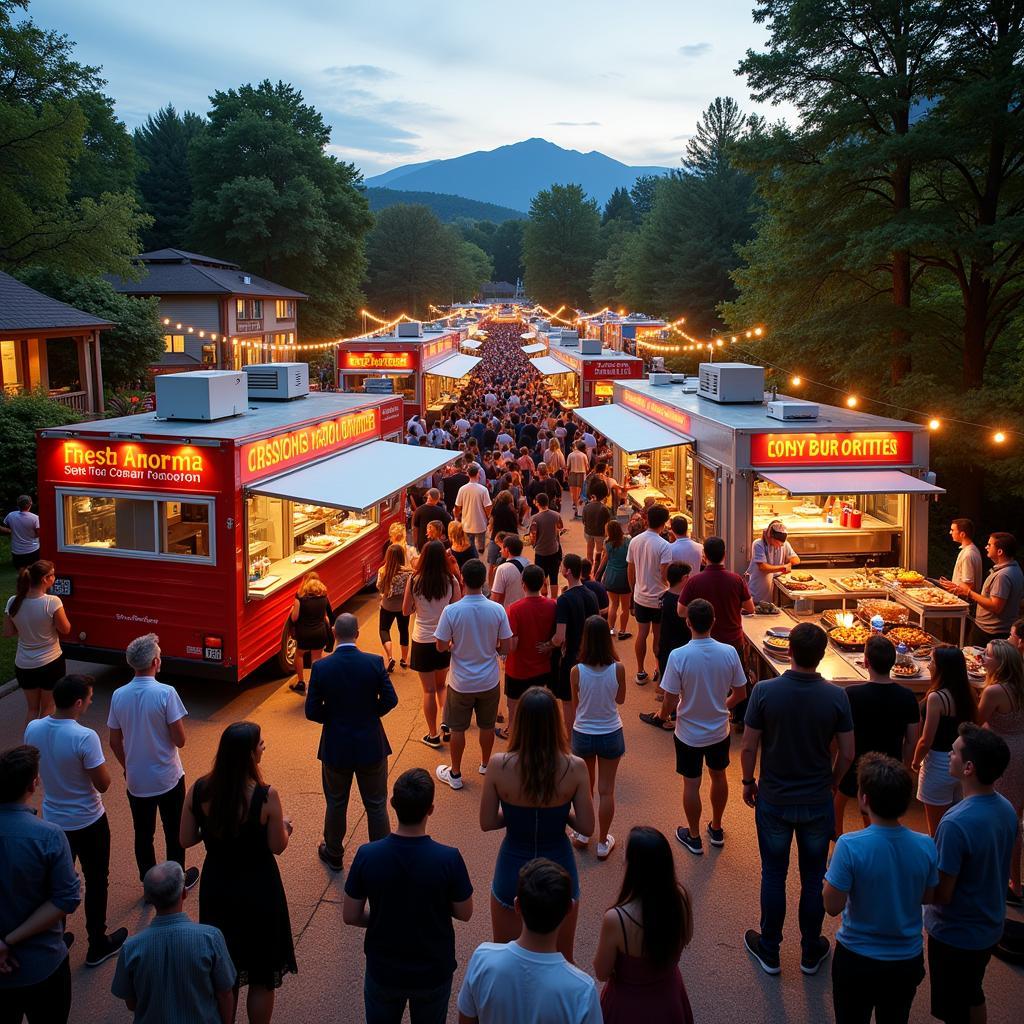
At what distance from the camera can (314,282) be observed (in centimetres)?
5475

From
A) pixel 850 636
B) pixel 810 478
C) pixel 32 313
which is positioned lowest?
pixel 850 636

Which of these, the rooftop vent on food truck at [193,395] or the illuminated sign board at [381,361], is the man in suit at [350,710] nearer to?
the rooftop vent on food truck at [193,395]

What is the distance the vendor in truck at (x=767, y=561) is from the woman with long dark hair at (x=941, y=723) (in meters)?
3.67

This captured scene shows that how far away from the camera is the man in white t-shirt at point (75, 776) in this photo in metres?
4.86

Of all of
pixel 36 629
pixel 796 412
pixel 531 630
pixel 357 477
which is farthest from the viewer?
pixel 357 477

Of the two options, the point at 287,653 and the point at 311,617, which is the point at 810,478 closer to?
the point at 311,617

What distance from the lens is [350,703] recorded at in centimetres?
577

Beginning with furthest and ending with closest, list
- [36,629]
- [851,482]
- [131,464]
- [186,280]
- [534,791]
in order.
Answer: [186,280], [851,482], [131,464], [36,629], [534,791]

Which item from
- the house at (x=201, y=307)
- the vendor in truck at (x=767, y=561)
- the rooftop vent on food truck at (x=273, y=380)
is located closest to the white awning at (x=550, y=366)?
the house at (x=201, y=307)

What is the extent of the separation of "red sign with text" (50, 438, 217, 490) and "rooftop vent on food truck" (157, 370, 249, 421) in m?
0.95

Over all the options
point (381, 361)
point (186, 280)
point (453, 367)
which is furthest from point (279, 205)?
point (381, 361)

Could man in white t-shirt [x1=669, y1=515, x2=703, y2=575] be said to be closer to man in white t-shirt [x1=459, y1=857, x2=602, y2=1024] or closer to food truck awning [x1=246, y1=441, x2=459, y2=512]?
food truck awning [x1=246, y1=441, x2=459, y2=512]

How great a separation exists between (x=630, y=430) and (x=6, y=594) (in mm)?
9197

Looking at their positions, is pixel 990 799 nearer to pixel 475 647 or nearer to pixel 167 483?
pixel 475 647
